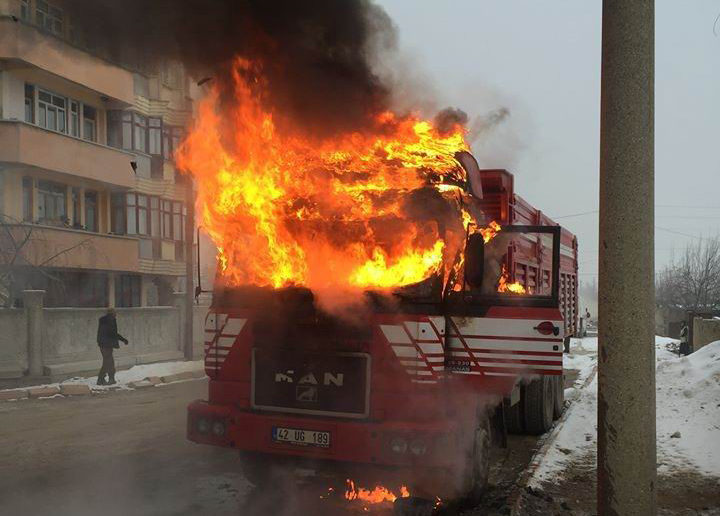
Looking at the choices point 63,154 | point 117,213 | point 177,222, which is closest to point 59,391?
point 63,154

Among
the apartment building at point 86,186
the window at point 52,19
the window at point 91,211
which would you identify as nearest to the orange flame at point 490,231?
the window at point 52,19

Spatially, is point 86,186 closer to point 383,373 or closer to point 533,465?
point 533,465

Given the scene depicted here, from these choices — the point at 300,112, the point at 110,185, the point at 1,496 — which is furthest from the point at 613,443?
the point at 110,185

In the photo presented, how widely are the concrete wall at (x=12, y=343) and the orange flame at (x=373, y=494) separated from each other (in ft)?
37.0

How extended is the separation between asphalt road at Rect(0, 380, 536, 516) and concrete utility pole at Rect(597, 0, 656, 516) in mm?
2194

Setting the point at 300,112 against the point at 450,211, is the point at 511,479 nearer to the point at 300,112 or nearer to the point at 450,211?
the point at 450,211

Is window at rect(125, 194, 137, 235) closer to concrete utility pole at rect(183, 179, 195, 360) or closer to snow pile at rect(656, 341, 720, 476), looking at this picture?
concrete utility pole at rect(183, 179, 195, 360)

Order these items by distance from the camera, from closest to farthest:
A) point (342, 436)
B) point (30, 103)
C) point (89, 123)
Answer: point (342, 436), point (30, 103), point (89, 123)

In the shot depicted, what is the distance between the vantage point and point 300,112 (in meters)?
5.84

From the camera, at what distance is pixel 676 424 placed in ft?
28.6

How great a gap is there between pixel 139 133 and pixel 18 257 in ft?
31.3

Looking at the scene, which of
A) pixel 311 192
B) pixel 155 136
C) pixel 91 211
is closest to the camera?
pixel 311 192

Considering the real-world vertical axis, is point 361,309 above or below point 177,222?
below

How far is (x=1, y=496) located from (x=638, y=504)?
5.25m
